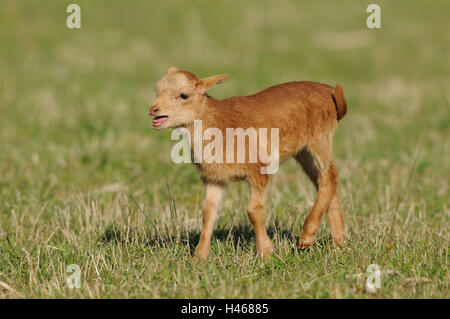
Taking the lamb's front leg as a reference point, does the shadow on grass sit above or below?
below

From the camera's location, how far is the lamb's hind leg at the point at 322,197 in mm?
4867

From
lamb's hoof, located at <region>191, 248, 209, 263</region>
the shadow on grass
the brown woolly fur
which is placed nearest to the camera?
the brown woolly fur

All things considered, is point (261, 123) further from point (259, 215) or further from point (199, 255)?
point (199, 255)

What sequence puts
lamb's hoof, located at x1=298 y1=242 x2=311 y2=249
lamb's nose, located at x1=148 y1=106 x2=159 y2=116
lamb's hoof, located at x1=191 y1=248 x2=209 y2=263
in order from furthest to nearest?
lamb's hoof, located at x1=298 y1=242 x2=311 y2=249 → lamb's hoof, located at x1=191 y1=248 x2=209 y2=263 → lamb's nose, located at x1=148 y1=106 x2=159 y2=116

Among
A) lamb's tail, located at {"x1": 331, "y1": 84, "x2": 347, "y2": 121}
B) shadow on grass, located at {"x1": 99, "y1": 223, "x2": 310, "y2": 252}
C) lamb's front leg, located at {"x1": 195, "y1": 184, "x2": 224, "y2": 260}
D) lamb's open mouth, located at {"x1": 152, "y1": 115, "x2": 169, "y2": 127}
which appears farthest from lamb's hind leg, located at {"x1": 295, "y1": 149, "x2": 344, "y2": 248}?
lamb's open mouth, located at {"x1": 152, "y1": 115, "x2": 169, "y2": 127}

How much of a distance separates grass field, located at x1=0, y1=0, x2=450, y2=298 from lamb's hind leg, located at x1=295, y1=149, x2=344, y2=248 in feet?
0.45

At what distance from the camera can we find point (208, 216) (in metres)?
4.87

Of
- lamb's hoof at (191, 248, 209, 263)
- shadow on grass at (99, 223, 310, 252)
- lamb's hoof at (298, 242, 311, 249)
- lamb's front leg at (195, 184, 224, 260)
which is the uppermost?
lamb's front leg at (195, 184, 224, 260)

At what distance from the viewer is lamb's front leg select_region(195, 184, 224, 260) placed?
482 cm

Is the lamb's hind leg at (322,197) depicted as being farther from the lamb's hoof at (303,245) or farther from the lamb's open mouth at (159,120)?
the lamb's open mouth at (159,120)

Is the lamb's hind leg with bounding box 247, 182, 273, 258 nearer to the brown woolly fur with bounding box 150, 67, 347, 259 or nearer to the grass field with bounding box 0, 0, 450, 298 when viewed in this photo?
the brown woolly fur with bounding box 150, 67, 347, 259

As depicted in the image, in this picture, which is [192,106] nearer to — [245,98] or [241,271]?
[245,98]

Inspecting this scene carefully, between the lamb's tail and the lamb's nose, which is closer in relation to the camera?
the lamb's nose

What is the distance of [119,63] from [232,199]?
9.49 meters
